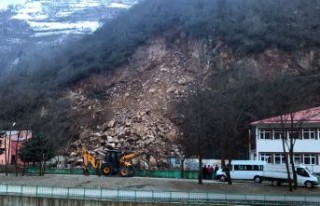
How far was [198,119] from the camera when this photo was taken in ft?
157

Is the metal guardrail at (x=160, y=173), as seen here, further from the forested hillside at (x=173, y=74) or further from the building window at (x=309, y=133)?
the forested hillside at (x=173, y=74)

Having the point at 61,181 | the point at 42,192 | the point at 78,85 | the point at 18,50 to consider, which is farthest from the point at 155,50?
the point at 18,50

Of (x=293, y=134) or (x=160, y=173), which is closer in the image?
(x=293, y=134)

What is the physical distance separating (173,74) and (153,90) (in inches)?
177

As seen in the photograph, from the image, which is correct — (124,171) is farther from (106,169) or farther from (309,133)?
(309,133)

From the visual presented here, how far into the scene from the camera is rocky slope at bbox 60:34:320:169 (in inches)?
2638

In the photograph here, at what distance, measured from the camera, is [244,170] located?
43688mm

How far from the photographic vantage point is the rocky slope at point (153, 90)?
220 ft

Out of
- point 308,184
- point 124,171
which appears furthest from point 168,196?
point 124,171

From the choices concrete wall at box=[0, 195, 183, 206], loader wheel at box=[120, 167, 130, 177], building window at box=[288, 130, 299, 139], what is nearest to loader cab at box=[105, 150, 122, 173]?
loader wheel at box=[120, 167, 130, 177]

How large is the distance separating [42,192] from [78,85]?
53794mm

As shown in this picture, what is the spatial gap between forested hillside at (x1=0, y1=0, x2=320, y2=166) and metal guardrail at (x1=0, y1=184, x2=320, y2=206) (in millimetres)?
29230

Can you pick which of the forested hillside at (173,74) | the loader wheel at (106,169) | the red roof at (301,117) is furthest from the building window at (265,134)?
the loader wheel at (106,169)

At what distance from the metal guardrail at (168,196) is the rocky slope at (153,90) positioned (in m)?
29.7
